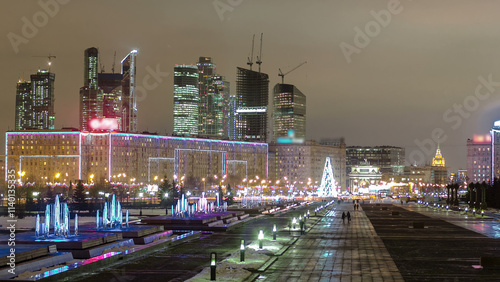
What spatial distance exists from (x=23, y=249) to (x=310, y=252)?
51.7 ft

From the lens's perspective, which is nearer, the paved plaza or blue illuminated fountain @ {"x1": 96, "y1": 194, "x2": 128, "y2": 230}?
the paved plaza

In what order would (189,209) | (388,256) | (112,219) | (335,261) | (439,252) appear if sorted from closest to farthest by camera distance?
(335,261) < (388,256) < (439,252) < (112,219) < (189,209)

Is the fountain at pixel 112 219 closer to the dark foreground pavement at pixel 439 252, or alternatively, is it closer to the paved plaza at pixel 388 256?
the paved plaza at pixel 388 256

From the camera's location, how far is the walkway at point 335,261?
94.5ft

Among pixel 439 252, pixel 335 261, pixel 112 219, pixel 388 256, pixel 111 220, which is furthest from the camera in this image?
pixel 112 219

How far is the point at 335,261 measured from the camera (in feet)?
112

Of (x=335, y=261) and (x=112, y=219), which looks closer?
(x=335, y=261)

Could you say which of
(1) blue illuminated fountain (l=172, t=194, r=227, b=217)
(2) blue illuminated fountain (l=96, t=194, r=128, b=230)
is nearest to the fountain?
(2) blue illuminated fountain (l=96, t=194, r=128, b=230)

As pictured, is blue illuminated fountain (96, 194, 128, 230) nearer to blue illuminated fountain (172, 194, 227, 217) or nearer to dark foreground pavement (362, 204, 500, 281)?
blue illuminated fountain (172, 194, 227, 217)

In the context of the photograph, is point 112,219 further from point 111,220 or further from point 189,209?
point 189,209

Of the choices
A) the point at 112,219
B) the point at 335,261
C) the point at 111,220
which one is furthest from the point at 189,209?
the point at 335,261

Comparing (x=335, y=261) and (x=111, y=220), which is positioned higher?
(x=111, y=220)

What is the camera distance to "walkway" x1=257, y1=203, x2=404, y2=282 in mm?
28797

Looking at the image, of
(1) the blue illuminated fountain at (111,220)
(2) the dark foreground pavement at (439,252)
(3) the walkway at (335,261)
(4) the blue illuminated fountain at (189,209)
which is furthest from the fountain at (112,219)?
(2) the dark foreground pavement at (439,252)
